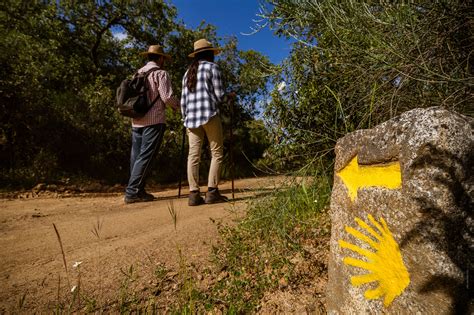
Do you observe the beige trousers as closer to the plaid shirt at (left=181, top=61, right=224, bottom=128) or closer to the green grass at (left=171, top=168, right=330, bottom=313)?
the plaid shirt at (left=181, top=61, right=224, bottom=128)

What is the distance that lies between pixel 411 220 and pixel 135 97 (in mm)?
4084

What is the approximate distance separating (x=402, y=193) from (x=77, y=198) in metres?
5.70

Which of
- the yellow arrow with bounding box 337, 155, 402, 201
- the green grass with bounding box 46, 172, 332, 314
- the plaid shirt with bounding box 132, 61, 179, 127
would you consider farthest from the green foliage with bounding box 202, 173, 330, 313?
the plaid shirt with bounding box 132, 61, 179, 127

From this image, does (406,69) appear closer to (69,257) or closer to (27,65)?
(69,257)

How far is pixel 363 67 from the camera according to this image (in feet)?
9.02

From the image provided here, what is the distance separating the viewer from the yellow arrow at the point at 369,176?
4.46 feet

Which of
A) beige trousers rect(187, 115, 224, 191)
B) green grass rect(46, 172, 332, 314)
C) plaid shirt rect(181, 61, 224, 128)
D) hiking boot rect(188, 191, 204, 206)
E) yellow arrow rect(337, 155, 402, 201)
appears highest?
plaid shirt rect(181, 61, 224, 128)

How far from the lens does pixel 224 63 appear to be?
37.7 ft

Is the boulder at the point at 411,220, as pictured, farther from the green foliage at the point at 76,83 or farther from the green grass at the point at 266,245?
the green foliage at the point at 76,83

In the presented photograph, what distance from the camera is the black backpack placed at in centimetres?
439

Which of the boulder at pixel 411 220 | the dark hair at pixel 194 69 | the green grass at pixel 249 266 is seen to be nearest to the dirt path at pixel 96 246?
the green grass at pixel 249 266

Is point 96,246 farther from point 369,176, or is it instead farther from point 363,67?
point 363,67

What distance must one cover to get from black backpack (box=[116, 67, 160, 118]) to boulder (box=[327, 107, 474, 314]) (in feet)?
11.8

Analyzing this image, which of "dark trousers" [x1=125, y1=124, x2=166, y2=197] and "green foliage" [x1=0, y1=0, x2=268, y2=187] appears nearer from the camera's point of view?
"dark trousers" [x1=125, y1=124, x2=166, y2=197]
